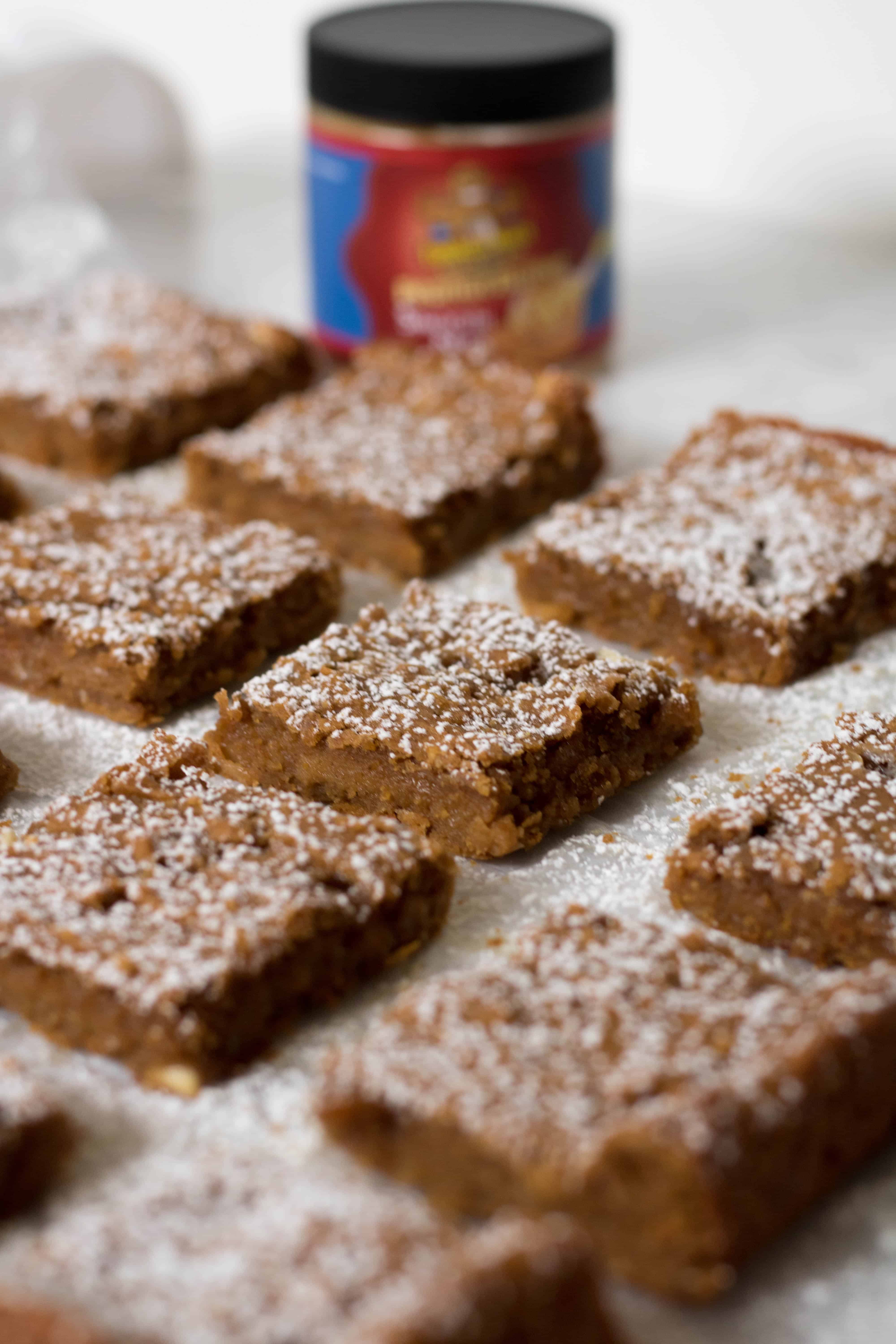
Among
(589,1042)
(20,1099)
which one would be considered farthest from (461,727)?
(20,1099)

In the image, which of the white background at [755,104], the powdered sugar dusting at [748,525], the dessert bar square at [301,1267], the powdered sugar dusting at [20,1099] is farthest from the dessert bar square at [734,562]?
the white background at [755,104]

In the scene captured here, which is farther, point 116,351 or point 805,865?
point 116,351

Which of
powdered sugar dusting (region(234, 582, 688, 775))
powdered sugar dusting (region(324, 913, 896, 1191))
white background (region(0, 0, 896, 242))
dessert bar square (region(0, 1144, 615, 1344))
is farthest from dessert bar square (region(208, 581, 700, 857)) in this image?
white background (region(0, 0, 896, 242))

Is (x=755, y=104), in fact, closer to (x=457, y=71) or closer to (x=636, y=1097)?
(x=457, y=71)

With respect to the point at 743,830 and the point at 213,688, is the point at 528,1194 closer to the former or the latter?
the point at 743,830

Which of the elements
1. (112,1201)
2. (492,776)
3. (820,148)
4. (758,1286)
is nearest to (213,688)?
(492,776)

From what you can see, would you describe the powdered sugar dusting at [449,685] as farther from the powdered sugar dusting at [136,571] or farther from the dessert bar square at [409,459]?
the dessert bar square at [409,459]
